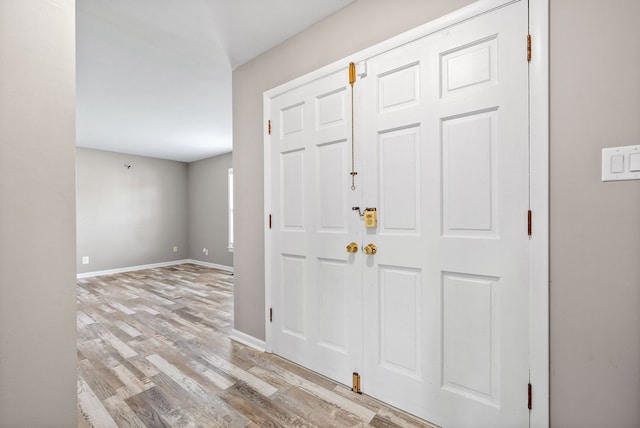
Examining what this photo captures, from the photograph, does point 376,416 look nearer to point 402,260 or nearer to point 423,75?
point 402,260

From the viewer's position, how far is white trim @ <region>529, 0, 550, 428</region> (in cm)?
122

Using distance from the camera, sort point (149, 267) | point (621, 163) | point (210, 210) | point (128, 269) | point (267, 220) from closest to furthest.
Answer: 1. point (621, 163)
2. point (267, 220)
3. point (128, 269)
4. point (149, 267)
5. point (210, 210)

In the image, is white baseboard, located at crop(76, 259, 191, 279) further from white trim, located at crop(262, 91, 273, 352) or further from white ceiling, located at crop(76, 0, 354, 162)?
white trim, located at crop(262, 91, 273, 352)

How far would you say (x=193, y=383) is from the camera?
1944mm

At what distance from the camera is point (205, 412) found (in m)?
1.65

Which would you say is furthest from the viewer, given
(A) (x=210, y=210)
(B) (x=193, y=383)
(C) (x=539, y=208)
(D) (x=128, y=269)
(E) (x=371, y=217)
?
(A) (x=210, y=210)

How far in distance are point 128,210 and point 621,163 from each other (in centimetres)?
739

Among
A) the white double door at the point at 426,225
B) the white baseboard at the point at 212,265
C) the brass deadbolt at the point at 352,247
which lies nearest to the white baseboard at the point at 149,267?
the white baseboard at the point at 212,265

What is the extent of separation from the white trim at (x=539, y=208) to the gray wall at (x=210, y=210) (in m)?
5.59

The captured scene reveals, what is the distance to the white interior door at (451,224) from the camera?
→ 1294 millimetres

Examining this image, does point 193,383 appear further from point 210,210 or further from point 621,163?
point 210,210

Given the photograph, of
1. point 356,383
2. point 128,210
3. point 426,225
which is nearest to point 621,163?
point 426,225

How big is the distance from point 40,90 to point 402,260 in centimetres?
168

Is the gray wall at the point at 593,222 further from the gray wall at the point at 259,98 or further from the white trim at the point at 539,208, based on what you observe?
the gray wall at the point at 259,98
